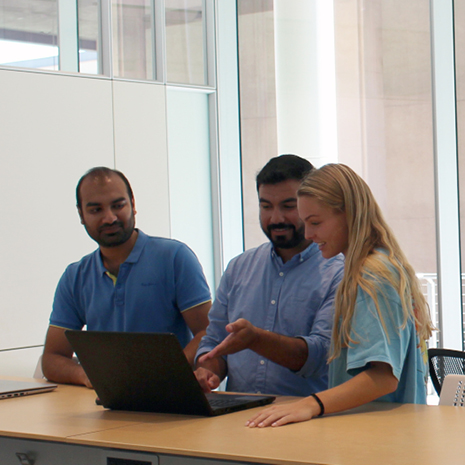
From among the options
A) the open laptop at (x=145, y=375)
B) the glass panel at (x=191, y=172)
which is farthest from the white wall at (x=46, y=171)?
the open laptop at (x=145, y=375)

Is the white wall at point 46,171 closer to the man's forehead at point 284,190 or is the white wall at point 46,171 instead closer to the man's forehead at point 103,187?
the man's forehead at point 103,187

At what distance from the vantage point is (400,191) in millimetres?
4945

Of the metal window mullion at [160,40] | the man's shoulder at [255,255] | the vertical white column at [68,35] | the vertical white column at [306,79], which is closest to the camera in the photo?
the man's shoulder at [255,255]

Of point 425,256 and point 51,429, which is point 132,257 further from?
point 425,256

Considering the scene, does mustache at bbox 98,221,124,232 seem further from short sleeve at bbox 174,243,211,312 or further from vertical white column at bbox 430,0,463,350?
vertical white column at bbox 430,0,463,350

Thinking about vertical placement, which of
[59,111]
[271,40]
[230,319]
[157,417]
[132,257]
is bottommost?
[157,417]

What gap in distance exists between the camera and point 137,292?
289 cm

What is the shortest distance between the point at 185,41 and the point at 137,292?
347cm

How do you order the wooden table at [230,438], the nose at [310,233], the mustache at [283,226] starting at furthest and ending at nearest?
1. the mustache at [283,226]
2. the nose at [310,233]
3. the wooden table at [230,438]

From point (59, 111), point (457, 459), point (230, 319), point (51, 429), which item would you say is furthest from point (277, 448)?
point (59, 111)

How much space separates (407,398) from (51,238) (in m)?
3.24

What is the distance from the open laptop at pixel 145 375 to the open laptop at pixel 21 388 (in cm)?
47

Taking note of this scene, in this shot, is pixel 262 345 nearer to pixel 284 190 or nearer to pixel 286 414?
pixel 286 414

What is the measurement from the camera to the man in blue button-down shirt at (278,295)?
8.04 feet
